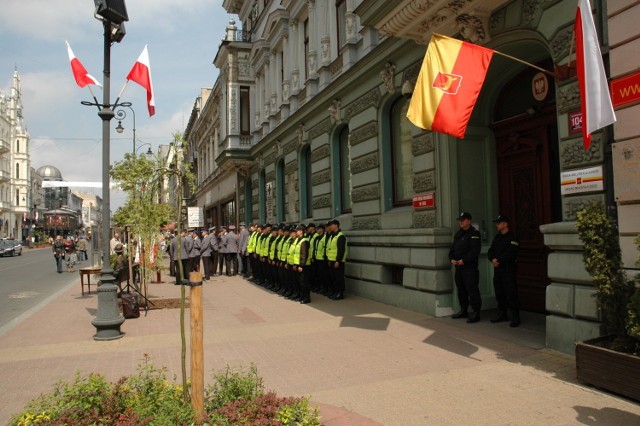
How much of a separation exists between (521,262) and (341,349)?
161 inches

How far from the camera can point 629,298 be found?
5.13 metres

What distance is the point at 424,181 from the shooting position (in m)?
10.2

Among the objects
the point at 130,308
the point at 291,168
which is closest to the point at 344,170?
the point at 291,168

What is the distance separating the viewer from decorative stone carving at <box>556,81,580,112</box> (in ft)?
21.5

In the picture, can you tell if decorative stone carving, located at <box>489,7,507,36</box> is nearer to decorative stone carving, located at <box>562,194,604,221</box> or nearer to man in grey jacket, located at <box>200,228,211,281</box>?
decorative stone carving, located at <box>562,194,604,221</box>

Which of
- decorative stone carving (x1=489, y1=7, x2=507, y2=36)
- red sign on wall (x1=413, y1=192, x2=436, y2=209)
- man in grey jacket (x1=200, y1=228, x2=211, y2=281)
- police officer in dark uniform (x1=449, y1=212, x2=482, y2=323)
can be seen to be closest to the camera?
decorative stone carving (x1=489, y1=7, x2=507, y2=36)

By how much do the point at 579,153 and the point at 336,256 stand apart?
676 cm

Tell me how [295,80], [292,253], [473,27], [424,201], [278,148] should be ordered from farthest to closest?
[278,148]
[295,80]
[292,253]
[424,201]
[473,27]

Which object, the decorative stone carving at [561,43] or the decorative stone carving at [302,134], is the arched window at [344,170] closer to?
the decorative stone carving at [302,134]

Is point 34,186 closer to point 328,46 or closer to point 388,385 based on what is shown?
point 328,46

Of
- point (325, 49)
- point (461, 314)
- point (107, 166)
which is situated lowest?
point (461, 314)

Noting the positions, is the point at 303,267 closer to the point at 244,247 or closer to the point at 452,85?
the point at 452,85

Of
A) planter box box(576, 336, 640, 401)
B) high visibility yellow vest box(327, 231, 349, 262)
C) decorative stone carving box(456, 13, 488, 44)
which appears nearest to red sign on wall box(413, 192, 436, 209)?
high visibility yellow vest box(327, 231, 349, 262)

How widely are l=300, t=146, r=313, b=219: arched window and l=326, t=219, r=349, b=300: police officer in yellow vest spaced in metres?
4.96
